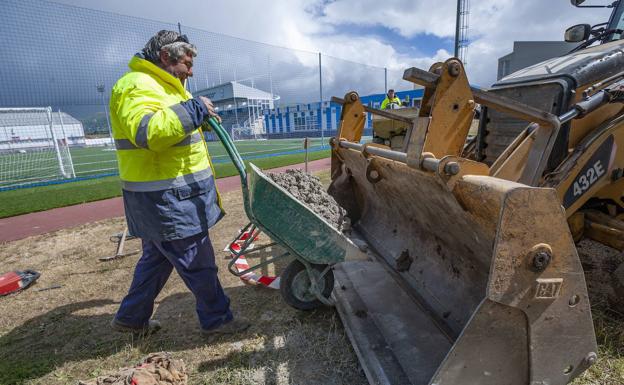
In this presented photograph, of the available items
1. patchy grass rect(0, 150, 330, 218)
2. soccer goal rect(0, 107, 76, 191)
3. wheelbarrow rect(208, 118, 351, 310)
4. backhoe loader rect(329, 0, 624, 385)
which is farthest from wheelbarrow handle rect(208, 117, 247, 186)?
soccer goal rect(0, 107, 76, 191)

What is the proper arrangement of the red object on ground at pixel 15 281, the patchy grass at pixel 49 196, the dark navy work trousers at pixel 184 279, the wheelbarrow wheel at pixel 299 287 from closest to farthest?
the dark navy work trousers at pixel 184 279
the wheelbarrow wheel at pixel 299 287
the red object on ground at pixel 15 281
the patchy grass at pixel 49 196

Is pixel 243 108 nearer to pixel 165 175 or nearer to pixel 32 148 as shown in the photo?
pixel 32 148

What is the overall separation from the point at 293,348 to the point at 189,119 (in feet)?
5.56

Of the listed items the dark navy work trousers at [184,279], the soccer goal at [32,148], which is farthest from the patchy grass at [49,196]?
the dark navy work trousers at [184,279]

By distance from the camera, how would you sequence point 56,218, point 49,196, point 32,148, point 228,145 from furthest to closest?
point 32,148 < point 49,196 < point 56,218 < point 228,145

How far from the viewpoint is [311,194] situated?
9.64ft

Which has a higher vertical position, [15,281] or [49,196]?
[15,281]

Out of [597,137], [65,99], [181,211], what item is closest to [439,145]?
[597,137]

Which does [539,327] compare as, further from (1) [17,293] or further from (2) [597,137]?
(1) [17,293]

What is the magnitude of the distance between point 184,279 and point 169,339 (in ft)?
1.90

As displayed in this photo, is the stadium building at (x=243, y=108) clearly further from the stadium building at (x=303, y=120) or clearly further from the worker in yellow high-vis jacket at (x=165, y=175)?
the worker in yellow high-vis jacket at (x=165, y=175)

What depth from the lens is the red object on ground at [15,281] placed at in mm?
3648

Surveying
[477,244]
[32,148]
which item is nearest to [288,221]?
[477,244]

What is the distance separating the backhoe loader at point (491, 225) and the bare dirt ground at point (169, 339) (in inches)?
11.5
